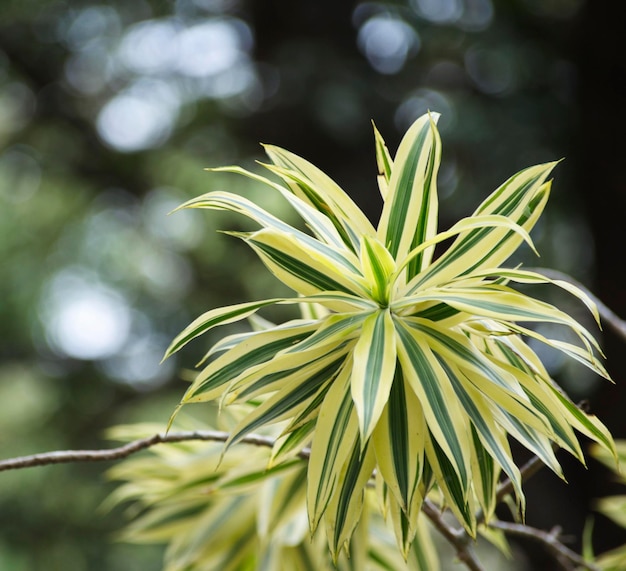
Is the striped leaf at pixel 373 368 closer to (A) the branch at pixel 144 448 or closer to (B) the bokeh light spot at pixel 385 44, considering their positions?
(A) the branch at pixel 144 448

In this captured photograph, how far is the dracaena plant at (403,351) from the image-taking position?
0.41 m

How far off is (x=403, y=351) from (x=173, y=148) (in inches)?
104

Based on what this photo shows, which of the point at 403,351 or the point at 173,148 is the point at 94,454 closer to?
the point at 403,351

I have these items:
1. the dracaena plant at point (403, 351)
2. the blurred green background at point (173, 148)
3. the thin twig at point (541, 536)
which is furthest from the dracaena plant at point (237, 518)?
the blurred green background at point (173, 148)

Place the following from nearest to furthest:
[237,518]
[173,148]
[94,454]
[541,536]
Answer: [94,454] → [541,536] → [237,518] → [173,148]

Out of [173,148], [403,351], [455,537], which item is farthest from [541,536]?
[173,148]

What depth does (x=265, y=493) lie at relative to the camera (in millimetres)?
824

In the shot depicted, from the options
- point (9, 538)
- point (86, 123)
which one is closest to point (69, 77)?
point (86, 123)

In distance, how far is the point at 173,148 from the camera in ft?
9.60

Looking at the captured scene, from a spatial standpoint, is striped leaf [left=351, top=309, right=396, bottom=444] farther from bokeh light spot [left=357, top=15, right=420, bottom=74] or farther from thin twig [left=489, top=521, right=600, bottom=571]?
bokeh light spot [left=357, top=15, right=420, bottom=74]

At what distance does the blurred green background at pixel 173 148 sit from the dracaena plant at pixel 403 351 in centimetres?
213

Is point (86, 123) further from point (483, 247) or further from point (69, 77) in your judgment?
point (483, 247)

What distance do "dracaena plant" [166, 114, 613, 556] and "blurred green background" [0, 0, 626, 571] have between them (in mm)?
2134

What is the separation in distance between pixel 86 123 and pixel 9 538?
5.67ft
